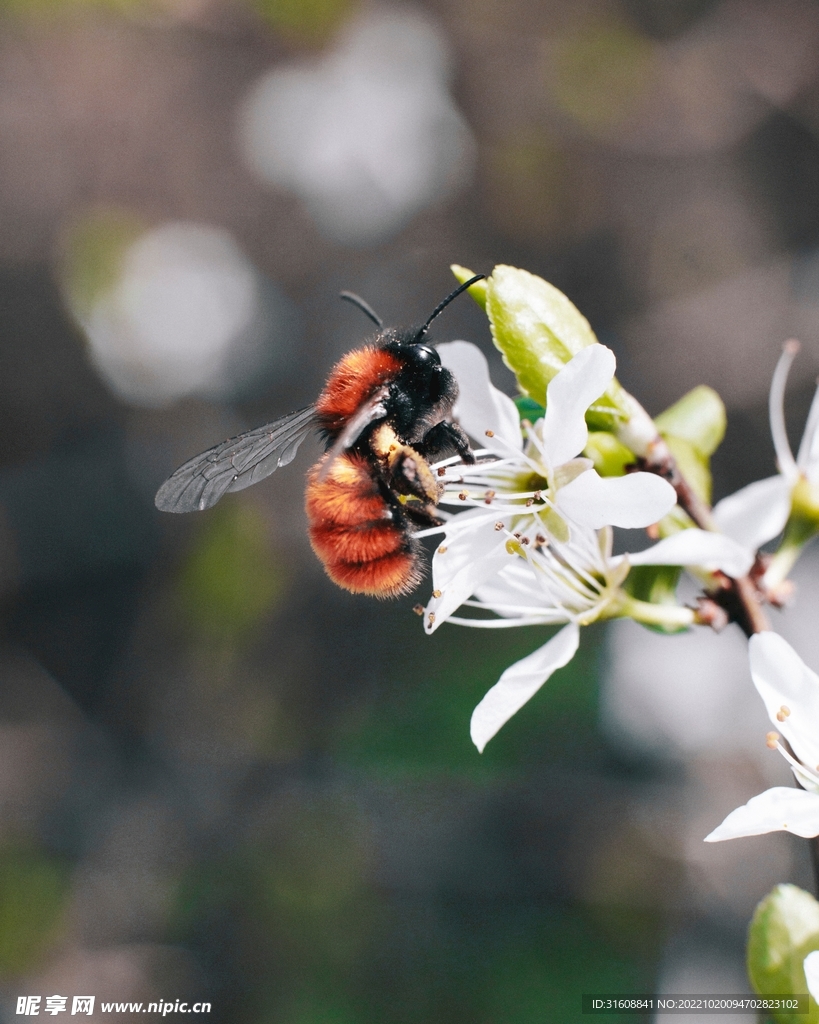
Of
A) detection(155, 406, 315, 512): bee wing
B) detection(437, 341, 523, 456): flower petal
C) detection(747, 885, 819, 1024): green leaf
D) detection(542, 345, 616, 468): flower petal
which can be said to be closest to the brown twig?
detection(542, 345, 616, 468): flower petal

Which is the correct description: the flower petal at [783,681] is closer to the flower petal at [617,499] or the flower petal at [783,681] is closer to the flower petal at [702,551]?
the flower petal at [702,551]

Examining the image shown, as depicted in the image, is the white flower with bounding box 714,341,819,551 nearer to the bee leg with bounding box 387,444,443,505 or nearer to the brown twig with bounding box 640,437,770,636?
the brown twig with bounding box 640,437,770,636

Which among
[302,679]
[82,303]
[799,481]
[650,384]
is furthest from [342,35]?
[799,481]

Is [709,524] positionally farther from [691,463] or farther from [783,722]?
[783,722]

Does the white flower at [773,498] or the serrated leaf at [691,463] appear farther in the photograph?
the white flower at [773,498]

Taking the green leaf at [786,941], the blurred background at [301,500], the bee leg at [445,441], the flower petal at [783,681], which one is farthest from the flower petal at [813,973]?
the blurred background at [301,500]

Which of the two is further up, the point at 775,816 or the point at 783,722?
the point at 783,722

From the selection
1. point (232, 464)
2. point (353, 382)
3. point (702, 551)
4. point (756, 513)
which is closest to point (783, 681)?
point (702, 551)
